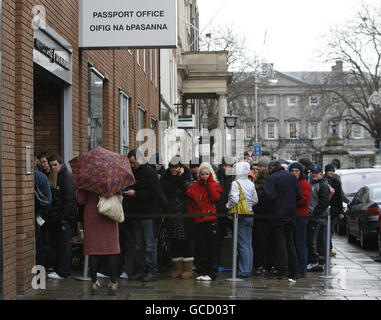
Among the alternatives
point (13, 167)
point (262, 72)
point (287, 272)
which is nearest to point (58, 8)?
point (13, 167)

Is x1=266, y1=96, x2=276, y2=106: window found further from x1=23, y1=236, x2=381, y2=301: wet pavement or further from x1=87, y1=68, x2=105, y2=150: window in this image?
x1=23, y1=236, x2=381, y2=301: wet pavement

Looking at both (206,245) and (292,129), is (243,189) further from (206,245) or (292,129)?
(292,129)

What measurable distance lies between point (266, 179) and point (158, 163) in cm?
263

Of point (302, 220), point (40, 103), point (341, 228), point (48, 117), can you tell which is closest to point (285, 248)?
point (302, 220)

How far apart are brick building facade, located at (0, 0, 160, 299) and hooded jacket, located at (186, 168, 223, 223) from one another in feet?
8.13

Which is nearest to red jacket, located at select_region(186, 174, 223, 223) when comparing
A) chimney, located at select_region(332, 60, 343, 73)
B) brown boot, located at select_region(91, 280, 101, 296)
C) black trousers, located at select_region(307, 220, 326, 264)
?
brown boot, located at select_region(91, 280, 101, 296)

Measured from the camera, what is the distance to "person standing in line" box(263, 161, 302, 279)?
32.9 ft

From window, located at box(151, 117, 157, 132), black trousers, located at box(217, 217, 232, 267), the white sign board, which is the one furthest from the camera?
window, located at box(151, 117, 157, 132)

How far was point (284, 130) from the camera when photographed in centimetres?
11100

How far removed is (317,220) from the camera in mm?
11438

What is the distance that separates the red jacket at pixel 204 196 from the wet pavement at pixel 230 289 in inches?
41.6

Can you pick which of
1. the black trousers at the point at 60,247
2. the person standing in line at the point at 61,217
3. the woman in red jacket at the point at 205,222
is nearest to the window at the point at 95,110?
the person standing in line at the point at 61,217

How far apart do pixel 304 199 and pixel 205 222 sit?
1885 mm

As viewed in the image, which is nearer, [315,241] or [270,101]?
[315,241]
